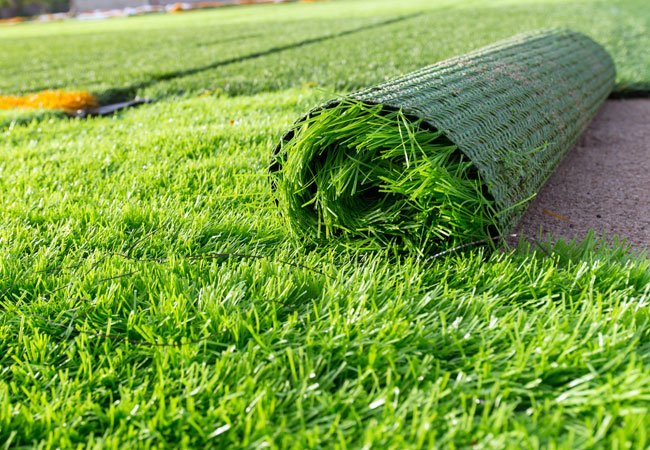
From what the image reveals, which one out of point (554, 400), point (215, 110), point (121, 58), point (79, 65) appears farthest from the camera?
point (121, 58)

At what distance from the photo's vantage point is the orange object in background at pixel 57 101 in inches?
208

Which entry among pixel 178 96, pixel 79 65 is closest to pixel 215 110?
pixel 178 96

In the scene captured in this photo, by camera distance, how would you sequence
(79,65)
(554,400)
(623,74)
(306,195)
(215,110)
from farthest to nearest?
(79,65), (623,74), (215,110), (306,195), (554,400)

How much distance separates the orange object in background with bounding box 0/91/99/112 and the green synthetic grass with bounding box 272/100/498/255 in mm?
3808

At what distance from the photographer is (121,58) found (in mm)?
9469

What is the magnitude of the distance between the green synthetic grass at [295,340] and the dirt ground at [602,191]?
41cm

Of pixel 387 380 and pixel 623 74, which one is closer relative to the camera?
pixel 387 380

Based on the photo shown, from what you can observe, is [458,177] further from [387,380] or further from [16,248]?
[16,248]

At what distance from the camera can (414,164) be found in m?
1.95

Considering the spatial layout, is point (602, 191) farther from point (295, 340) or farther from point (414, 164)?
point (295, 340)

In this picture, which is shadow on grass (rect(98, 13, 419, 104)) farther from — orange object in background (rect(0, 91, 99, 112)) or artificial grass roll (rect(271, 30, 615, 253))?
artificial grass roll (rect(271, 30, 615, 253))

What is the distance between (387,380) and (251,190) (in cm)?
152

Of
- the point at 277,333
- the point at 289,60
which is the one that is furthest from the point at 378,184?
the point at 289,60

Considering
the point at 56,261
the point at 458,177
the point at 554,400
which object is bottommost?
the point at 554,400
